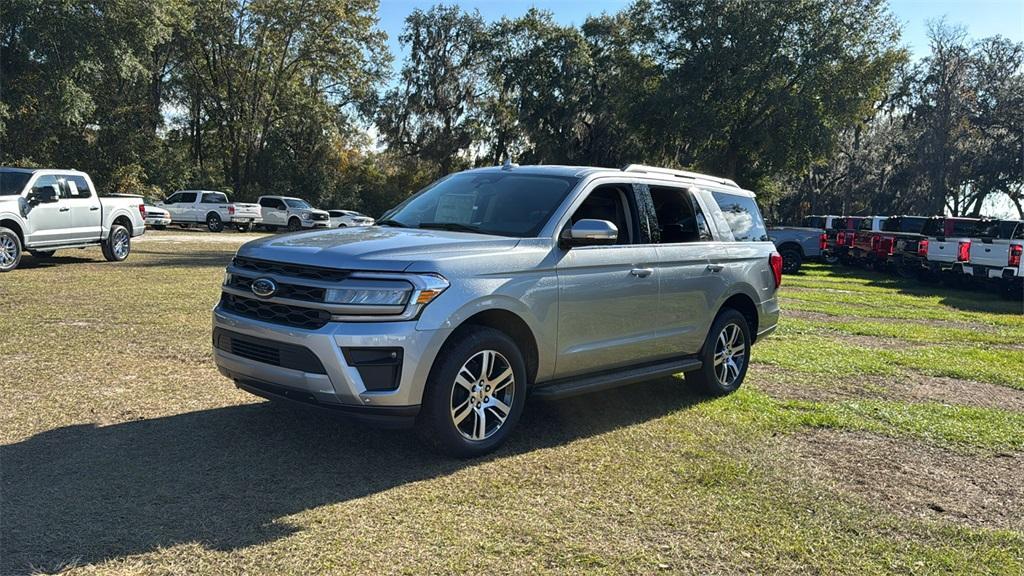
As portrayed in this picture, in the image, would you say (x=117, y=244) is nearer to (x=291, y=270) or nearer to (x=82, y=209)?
(x=82, y=209)

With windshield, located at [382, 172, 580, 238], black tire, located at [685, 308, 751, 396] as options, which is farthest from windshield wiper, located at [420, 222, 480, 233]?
black tire, located at [685, 308, 751, 396]

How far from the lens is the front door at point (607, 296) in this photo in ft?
17.5

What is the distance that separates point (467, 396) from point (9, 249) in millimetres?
12466

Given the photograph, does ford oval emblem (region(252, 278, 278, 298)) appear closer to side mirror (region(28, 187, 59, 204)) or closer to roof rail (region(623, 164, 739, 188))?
roof rail (region(623, 164, 739, 188))

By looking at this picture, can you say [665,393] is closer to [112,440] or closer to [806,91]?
[112,440]

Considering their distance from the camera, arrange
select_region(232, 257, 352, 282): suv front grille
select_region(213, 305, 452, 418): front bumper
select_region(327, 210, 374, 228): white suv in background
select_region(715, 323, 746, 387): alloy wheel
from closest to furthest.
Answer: select_region(213, 305, 452, 418): front bumper < select_region(232, 257, 352, 282): suv front grille < select_region(715, 323, 746, 387): alloy wheel < select_region(327, 210, 374, 228): white suv in background

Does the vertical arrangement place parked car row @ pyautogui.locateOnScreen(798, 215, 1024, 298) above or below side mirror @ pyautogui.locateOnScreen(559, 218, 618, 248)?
below

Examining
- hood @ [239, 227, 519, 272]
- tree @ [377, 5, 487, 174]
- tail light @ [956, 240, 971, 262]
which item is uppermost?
tree @ [377, 5, 487, 174]

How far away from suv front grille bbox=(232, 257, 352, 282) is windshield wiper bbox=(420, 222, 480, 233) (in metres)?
1.23

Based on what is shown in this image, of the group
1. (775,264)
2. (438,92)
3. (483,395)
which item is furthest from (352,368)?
(438,92)

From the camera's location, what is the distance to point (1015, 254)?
53.7 ft

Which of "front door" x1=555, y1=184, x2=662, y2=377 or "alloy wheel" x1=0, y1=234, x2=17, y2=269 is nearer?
"front door" x1=555, y1=184, x2=662, y2=377

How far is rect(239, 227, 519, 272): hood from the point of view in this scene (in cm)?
452

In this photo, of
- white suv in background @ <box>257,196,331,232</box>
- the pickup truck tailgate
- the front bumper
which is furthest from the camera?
white suv in background @ <box>257,196,331,232</box>
